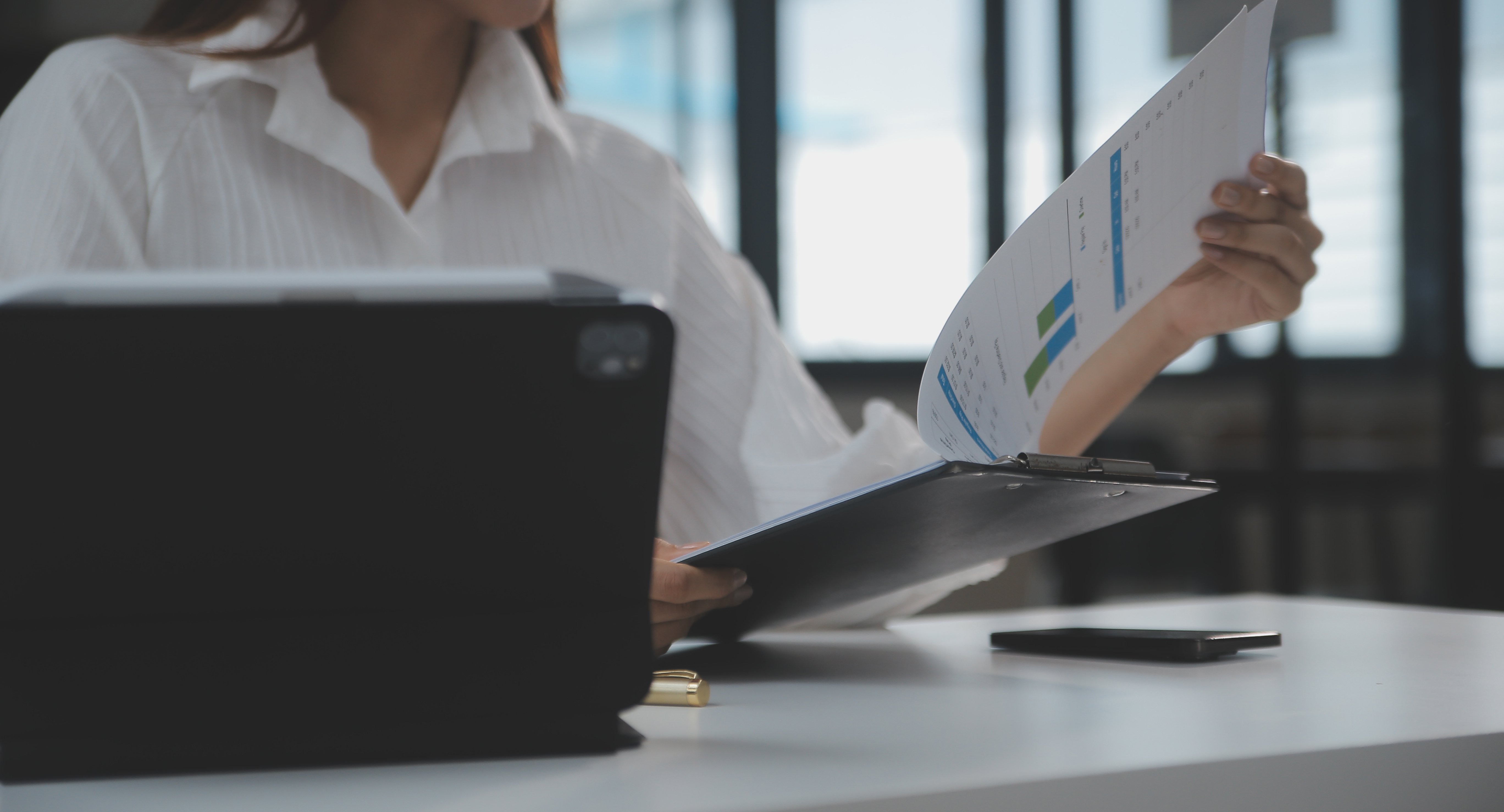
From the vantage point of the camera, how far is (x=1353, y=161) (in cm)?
287

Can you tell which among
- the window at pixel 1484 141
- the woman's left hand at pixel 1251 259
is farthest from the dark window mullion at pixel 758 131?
the woman's left hand at pixel 1251 259

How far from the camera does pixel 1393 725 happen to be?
39cm

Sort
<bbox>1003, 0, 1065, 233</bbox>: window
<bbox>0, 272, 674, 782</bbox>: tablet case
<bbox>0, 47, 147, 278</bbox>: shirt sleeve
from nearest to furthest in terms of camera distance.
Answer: <bbox>0, 272, 674, 782</bbox>: tablet case
<bbox>0, 47, 147, 278</bbox>: shirt sleeve
<bbox>1003, 0, 1065, 233</bbox>: window

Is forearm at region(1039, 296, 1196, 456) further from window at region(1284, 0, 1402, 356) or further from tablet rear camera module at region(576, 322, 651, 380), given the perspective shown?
window at region(1284, 0, 1402, 356)

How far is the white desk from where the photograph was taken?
0.31 metres

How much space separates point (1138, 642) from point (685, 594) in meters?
0.24

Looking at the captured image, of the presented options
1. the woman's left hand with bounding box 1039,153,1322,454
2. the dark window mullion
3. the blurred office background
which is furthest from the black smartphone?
the dark window mullion

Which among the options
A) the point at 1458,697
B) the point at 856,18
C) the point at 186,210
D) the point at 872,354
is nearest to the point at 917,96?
the point at 856,18

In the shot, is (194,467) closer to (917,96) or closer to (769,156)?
(769,156)

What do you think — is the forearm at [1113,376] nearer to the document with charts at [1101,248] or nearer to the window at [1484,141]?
the document with charts at [1101,248]

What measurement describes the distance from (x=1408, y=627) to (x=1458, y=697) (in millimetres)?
267

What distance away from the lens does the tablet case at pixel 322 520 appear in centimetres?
29

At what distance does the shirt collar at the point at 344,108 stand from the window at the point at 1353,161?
2266 millimetres

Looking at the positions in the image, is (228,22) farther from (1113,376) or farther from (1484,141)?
(1484,141)
